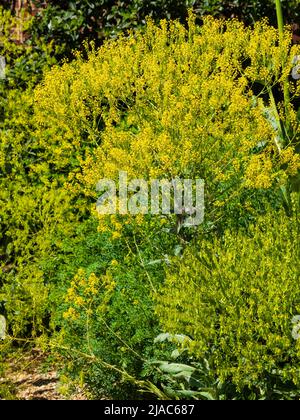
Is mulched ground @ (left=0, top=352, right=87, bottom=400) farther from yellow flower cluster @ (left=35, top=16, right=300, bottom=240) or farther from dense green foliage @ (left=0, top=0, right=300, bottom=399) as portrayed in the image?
yellow flower cluster @ (left=35, top=16, right=300, bottom=240)

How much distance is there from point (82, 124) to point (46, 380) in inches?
71.1

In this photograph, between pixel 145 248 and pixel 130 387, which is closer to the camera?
pixel 130 387

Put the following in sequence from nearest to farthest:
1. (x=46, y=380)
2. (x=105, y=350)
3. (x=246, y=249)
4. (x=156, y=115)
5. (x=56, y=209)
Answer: (x=246, y=249) → (x=105, y=350) → (x=156, y=115) → (x=46, y=380) → (x=56, y=209)

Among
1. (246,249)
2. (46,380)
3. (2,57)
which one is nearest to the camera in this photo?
(246,249)

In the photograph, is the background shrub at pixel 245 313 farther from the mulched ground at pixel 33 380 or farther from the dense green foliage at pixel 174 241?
the mulched ground at pixel 33 380

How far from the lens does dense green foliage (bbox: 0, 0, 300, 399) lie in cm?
389

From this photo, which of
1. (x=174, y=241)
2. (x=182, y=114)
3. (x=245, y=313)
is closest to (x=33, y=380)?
(x=174, y=241)

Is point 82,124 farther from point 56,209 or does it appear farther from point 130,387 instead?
point 130,387

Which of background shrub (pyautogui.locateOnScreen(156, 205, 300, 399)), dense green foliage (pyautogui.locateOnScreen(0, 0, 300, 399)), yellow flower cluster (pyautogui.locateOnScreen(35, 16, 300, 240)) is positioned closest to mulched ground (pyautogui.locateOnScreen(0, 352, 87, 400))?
dense green foliage (pyautogui.locateOnScreen(0, 0, 300, 399))

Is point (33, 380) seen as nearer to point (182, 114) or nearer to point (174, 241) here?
point (174, 241)

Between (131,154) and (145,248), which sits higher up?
(131,154)

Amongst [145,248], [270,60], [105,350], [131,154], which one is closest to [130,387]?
[105,350]

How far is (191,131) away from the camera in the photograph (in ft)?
15.8

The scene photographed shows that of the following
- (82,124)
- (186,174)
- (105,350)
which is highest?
(82,124)
